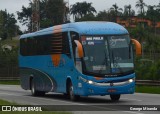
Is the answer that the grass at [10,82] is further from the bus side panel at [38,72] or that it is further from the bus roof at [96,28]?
the bus roof at [96,28]

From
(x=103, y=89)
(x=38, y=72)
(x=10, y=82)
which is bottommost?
(x=10, y=82)

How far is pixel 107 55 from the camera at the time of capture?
2253 cm

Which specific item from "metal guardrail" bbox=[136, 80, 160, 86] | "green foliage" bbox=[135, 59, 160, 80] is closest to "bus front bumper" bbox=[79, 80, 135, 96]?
"metal guardrail" bbox=[136, 80, 160, 86]

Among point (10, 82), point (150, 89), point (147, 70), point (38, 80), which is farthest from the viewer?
point (10, 82)

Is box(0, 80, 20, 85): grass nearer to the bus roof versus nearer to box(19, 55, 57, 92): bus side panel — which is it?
box(19, 55, 57, 92): bus side panel

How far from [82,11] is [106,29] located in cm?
12611

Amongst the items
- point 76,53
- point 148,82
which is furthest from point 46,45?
point 148,82

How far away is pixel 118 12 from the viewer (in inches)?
5310

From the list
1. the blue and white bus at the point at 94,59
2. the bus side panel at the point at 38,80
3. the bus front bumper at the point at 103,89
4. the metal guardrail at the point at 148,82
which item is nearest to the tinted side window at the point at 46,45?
the blue and white bus at the point at 94,59

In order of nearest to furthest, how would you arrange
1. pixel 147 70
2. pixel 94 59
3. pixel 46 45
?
1. pixel 94 59
2. pixel 46 45
3. pixel 147 70

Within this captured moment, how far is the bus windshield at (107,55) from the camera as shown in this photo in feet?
73.3

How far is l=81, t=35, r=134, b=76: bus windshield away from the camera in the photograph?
2234 cm

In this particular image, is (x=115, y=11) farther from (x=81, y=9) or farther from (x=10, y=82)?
(x=10, y=82)

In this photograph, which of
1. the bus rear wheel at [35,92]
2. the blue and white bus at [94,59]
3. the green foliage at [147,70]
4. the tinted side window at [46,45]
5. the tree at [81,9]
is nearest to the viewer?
the blue and white bus at [94,59]
